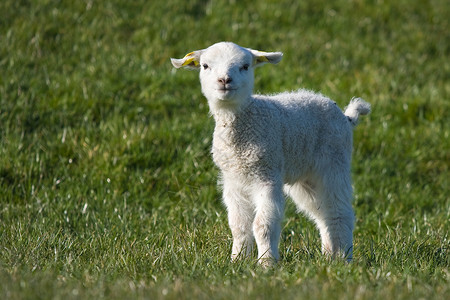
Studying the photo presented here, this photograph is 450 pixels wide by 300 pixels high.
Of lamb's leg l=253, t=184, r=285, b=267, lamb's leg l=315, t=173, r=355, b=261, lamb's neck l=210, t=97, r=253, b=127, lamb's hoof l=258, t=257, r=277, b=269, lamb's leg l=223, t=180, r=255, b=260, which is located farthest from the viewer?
lamb's leg l=315, t=173, r=355, b=261

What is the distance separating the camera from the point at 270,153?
505 centimetres

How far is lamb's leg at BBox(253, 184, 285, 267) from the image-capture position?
4875 mm

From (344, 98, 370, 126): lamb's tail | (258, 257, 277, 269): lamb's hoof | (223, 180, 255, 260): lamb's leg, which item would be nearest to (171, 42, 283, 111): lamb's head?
(223, 180, 255, 260): lamb's leg

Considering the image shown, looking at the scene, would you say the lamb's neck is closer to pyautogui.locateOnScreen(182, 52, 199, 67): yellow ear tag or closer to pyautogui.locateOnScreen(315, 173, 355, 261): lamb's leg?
pyautogui.locateOnScreen(182, 52, 199, 67): yellow ear tag

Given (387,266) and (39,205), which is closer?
(387,266)

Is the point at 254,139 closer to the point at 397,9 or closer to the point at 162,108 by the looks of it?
the point at 162,108

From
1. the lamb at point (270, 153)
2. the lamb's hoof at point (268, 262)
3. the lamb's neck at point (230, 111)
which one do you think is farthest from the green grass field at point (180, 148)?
the lamb's neck at point (230, 111)

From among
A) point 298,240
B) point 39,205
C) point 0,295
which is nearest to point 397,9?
point 298,240

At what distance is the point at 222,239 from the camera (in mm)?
5559

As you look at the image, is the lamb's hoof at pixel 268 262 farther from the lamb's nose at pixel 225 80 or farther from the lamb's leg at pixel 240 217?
the lamb's nose at pixel 225 80

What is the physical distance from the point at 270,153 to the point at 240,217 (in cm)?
62

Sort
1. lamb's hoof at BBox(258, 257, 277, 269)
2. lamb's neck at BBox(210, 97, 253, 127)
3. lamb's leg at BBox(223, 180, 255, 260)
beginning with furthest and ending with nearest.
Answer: lamb's leg at BBox(223, 180, 255, 260) < lamb's neck at BBox(210, 97, 253, 127) < lamb's hoof at BBox(258, 257, 277, 269)

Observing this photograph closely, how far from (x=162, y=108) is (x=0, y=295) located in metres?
4.98

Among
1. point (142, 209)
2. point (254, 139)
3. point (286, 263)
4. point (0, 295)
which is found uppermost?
point (254, 139)
